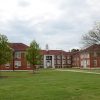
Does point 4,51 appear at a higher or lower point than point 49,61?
lower

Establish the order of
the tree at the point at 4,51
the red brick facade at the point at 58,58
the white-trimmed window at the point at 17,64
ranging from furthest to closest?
the white-trimmed window at the point at 17,64 < the red brick facade at the point at 58,58 < the tree at the point at 4,51

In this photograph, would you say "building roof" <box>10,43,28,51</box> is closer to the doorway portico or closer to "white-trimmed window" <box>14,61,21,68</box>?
"white-trimmed window" <box>14,61,21,68</box>

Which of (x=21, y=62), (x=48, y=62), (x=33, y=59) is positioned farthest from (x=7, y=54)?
(x=48, y=62)

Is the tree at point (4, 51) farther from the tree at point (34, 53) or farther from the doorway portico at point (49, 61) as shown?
the doorway portico at point (49, 61)

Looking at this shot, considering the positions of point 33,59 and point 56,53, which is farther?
point 56,53

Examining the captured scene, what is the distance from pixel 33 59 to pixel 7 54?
67.6 feet

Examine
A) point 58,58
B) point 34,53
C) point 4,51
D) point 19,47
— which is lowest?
point 4,51

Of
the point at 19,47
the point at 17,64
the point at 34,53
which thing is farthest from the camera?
the point at 19,47

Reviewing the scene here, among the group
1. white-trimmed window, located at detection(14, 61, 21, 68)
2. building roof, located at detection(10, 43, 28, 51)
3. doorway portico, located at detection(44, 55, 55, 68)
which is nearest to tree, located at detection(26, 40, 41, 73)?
building roof, located at detection(10, 43, 28, 51)

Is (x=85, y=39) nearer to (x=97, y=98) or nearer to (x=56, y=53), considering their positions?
(x=97, y=98)

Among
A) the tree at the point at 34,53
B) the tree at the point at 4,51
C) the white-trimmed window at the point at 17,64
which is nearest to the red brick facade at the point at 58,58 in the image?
the white-trimmed window at the point at 17,64

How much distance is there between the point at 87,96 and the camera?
20.1 meters

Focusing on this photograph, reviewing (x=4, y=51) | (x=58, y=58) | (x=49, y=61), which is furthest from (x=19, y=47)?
(x=58, y=58)

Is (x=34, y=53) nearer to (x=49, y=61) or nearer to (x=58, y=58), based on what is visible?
(x=49, y=61)
